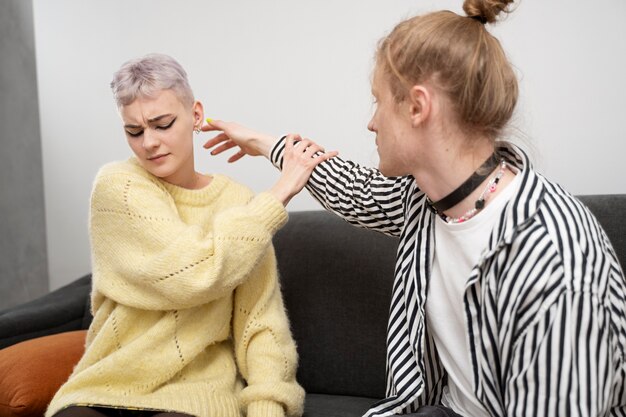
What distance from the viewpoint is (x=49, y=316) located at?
2258 millimetres

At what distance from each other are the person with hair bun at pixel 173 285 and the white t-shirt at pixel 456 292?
0.41m

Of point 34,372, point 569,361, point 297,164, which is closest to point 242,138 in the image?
point 297,164

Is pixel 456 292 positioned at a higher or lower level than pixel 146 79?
lower

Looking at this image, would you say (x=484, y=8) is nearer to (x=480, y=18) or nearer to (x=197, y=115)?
(x=480, y=18)

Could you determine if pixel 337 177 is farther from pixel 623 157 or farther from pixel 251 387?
pixel 623 157

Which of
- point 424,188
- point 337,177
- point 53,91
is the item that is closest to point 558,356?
point 424,188

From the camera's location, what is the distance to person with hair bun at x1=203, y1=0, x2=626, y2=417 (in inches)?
43.1

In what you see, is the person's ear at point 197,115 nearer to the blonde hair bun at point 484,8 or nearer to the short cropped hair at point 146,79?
the short cropped hair at point 146,79

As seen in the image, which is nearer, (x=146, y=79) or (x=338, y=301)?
(x=146, y=79)

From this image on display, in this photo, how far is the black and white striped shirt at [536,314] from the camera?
42.6 inches

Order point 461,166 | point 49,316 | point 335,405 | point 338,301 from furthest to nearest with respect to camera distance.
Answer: point 49,316, point 338,301, point 335,405, point 461,166

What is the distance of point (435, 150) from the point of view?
1.32 m

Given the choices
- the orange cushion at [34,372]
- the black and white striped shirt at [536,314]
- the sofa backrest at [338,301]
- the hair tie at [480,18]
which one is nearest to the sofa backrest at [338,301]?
the sofa backrest at [338,301]

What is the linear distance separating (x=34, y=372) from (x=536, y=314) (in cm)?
136
